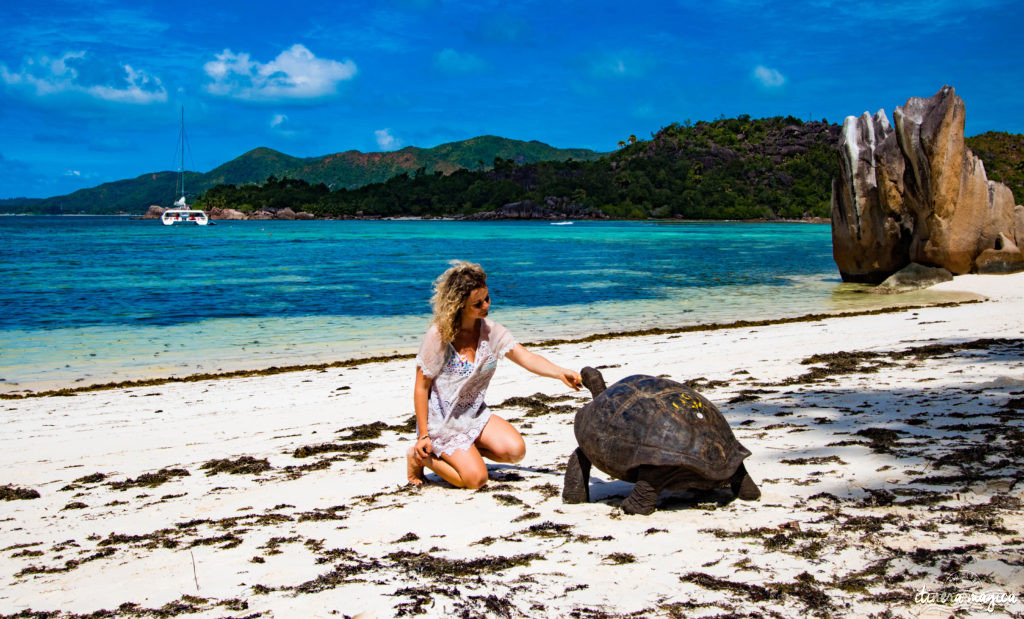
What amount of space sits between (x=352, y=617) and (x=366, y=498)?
1.96 m

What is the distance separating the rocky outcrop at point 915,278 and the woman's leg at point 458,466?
64.8ft

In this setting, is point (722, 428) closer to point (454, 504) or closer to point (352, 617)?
point (454, 504)

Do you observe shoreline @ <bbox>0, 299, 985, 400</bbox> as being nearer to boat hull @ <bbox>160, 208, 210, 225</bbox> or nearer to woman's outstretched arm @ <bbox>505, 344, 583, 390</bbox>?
woman's outstretched arm @ <bbox>505, 344, 583, 390</bbox>

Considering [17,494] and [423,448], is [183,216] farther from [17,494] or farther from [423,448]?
[423,448]

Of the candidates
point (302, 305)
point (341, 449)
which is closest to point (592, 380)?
point (341, 449)

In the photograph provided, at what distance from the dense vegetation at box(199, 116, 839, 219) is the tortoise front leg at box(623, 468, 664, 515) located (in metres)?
144

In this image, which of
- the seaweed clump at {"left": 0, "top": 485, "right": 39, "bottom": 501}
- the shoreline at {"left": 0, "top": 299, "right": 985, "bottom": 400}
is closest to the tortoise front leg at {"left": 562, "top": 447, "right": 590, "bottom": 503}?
the seaweed clump at {"left": 0, "top": 485, "right": 39, "bottom": 501}

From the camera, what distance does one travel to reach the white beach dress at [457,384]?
5317mm

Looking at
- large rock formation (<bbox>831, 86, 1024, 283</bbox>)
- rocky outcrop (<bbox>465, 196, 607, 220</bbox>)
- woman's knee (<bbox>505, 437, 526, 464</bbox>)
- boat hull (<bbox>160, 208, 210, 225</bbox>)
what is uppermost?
rocky outcrop (<bbox>465, 196, 607, 220</bbox>)

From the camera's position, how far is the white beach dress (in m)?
5.32

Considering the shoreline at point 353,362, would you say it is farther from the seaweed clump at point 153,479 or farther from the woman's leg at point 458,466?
the woman's leg at point 458,466

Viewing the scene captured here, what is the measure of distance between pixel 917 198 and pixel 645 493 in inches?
816

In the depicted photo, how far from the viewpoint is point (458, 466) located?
529 centimetres

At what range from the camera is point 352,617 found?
3232mm
